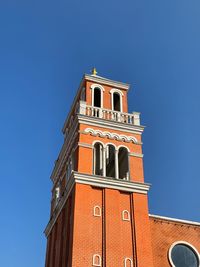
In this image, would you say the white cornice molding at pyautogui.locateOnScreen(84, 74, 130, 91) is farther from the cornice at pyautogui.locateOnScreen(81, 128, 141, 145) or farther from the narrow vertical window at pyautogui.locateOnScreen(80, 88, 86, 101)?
the cornice at pyautogui.locateOnScreen(81, 128, 141, 145)

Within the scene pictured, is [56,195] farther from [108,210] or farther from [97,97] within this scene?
[97,97]

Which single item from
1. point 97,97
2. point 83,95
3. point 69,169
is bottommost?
point 69,169

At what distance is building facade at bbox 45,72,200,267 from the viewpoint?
19.9 meters

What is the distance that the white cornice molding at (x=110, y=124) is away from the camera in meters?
24.7

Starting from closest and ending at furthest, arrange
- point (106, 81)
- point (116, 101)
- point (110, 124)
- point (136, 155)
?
point (136, 155) → point (110, 124) → point (106, 81) → point (116, 101)

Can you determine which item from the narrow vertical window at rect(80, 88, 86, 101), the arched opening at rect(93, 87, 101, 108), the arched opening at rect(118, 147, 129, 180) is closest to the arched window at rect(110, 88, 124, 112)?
the arched opening at rect(93, 87, 101, 108)

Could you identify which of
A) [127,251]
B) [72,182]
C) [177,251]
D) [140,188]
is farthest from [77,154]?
[177,251]

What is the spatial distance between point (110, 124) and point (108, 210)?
6.17 metres

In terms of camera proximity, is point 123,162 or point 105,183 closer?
point 105,183

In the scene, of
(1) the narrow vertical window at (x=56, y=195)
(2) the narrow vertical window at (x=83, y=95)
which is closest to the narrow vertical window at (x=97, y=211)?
(1) the narrow vertical window at (x=56, y=195)

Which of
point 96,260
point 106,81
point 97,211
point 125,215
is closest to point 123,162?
point 125,215

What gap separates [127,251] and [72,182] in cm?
484

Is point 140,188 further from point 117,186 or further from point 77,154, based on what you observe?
point 77,154

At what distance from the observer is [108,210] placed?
69.3 ft
